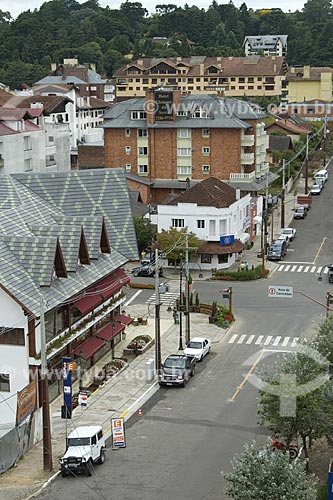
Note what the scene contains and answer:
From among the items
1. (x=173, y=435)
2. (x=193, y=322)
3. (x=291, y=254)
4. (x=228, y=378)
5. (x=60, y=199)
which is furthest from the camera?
(x=291, y=254)

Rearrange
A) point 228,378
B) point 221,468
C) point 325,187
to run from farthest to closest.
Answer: point 325,187
point 228,378
point 221,468

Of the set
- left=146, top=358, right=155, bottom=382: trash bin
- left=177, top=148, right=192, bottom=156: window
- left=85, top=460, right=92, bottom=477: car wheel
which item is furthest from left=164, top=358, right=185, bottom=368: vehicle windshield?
left=177, top=148, right=192, bottom=156: window

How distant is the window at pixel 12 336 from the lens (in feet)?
125

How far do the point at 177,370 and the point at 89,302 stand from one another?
5.63 meters

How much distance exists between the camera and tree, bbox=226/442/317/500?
82.3ft

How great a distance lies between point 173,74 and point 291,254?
317 feet

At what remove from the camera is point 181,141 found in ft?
292

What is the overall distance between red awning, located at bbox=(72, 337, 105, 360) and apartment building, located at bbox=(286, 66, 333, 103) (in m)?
119

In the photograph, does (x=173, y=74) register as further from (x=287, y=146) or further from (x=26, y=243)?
(x=26, y=243)

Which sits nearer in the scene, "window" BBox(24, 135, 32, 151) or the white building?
the white building

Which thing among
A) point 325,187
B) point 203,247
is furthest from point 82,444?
point 325,187

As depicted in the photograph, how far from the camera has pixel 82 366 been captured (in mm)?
44781

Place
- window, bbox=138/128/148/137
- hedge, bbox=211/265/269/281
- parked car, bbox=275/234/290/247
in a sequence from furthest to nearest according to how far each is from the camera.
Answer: window, bbox=138/128/148/137
parked car, bbox=275/234/290/247
hedge, bbox=211/265/269/281

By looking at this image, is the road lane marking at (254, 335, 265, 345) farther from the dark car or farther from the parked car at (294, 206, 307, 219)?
the parked car at (294, 206, 307, 219)
